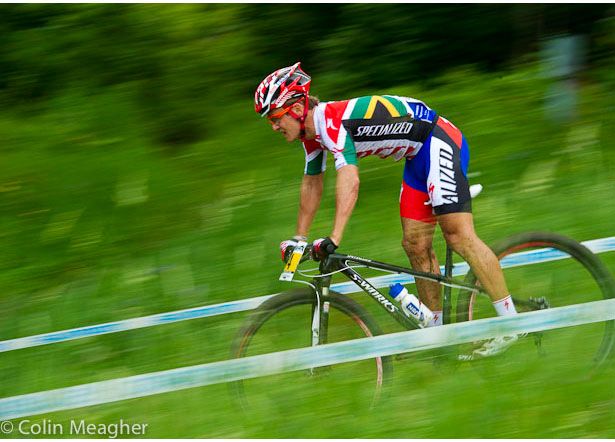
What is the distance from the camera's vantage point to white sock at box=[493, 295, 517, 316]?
504 centimetres

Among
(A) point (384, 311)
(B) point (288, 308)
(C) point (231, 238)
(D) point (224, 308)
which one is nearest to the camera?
(B) point (288, 308)

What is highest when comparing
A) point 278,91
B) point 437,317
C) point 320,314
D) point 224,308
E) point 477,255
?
point 278,91

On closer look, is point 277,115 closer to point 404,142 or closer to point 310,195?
point 310,195

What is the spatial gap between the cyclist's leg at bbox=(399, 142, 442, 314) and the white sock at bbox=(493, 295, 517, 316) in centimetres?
38

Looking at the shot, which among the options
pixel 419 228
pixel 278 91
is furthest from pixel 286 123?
pixel 419 228

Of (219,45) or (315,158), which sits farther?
(219,45)

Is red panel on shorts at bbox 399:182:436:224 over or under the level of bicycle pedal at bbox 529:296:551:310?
over

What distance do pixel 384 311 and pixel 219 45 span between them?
472 centimetres

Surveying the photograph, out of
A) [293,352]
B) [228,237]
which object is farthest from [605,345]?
[228,237]

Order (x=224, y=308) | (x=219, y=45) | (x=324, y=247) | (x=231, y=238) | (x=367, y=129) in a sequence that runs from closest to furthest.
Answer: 1. (x=324, y=247)
2. (x=367, y=129)
3. (x=224, y=308)
4. (x=231, y=238)
5. (x=219, y=45)

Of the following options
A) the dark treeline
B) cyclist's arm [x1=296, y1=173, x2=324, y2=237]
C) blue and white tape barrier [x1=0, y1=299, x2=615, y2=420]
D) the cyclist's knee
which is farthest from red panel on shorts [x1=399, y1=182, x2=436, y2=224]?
the dark treeline

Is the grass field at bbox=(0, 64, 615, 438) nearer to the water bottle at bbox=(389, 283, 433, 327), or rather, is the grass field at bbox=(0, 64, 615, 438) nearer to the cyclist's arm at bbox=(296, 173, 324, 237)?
the water bottle at bbox=(389, 283, 433, 327)

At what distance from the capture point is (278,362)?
421cm

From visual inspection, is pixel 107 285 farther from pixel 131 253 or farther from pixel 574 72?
pixel 574 72
